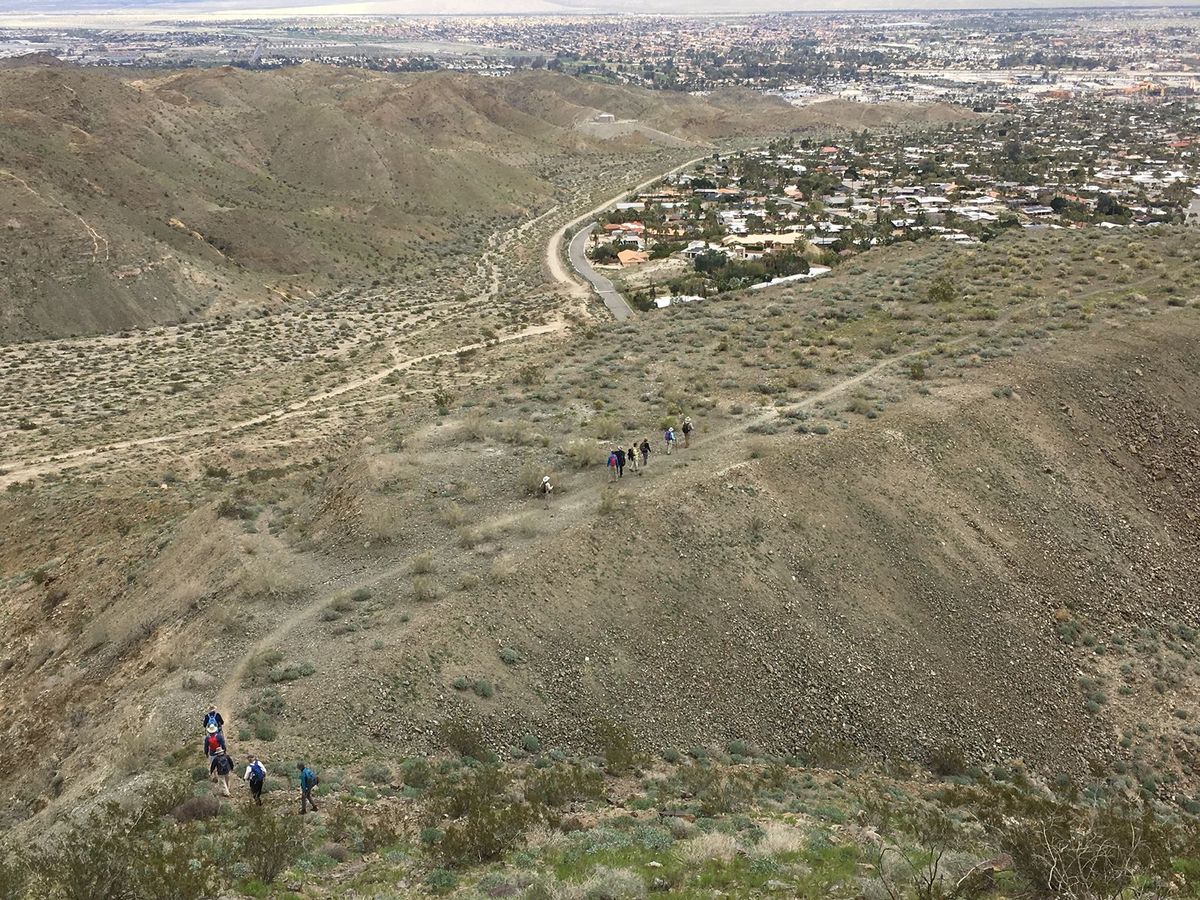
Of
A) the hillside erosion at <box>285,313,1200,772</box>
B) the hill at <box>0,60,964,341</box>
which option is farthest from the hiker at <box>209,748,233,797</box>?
the hill at <box>0,60,964,341</box>

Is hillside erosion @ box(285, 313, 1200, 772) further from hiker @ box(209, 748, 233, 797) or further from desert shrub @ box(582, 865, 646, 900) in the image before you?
desert shrub @ box(582, 865, 646, 900)

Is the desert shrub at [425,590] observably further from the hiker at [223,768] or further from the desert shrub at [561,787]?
the hiker at [223,768]

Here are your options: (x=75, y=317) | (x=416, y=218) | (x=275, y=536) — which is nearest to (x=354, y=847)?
(x=275, y=536)

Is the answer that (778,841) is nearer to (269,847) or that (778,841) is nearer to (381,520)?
(269,847)

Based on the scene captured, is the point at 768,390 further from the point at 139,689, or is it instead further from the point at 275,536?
the point at 139,689

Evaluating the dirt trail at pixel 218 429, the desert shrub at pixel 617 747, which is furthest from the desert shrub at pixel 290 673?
the dirt trail at pixel 218 429
